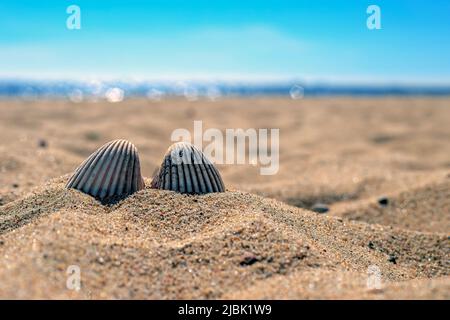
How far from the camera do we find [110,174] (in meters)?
3.96

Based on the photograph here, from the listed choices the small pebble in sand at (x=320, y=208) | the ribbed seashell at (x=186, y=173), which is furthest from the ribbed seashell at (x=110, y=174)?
the small pebble in sand at (x=320, y=208)

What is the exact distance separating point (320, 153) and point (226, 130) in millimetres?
3468

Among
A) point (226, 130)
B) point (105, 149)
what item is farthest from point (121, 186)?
point (226, 130)

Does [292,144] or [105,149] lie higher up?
[105,149]

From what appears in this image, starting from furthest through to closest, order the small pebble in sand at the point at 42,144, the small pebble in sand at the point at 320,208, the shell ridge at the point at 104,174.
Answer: the small pebble in sand at the point at 42,144 < the small pebble in sand at the point at 320,208 < the shell ridge at the point at 104,174

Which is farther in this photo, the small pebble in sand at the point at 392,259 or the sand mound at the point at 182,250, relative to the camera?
the small pebble in sand at the point at 392,259

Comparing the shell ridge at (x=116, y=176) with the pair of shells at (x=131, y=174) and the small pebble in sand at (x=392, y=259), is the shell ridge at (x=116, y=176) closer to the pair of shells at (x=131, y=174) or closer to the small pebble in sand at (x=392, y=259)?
the pair of shells at (x=131, y=174)

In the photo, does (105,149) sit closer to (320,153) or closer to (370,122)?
(320,153)

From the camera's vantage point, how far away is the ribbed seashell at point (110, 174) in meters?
3.95

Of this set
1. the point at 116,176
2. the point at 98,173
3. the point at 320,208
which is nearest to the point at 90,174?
the point at 98,173

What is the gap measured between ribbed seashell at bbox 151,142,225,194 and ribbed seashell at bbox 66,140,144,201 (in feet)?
0.78

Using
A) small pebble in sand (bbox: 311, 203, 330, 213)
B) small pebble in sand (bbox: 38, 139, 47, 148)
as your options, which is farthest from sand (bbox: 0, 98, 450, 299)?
small pebble in sand (bbox: 38, 139, 47, 148)

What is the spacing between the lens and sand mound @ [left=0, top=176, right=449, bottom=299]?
271cm

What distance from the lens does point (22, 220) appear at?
3736mm
